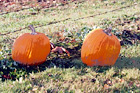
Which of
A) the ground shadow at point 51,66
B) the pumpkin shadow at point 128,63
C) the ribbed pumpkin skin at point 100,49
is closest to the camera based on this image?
the ground shadow at point 51,66

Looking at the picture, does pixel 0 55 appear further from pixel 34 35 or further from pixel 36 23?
pixel 36 23

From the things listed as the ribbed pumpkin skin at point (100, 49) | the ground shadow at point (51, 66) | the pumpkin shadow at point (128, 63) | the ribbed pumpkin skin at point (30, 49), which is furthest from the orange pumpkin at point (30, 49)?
the pumpkin shadow at point (128, 63)

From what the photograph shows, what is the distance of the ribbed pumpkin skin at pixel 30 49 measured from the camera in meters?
4.23

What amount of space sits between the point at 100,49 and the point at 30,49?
137 centimetres

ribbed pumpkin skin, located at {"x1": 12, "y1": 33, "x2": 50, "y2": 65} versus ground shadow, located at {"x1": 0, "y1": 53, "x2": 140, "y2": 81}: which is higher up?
ribbed pumpkin skin, located at {"x1": 12, "y1": 33, "x2": 50, "y2": 65}

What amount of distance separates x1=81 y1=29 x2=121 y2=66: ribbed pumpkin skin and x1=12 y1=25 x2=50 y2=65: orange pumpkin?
0.88 metres

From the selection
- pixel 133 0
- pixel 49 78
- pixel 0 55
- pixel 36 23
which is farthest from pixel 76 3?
pixel 49 78

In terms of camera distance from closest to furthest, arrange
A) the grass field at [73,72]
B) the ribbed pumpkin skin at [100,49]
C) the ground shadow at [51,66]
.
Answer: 1. the grass field at [73,72]
2. the ground shadow at [51,66]
3. the ribbed pumpkin skin at [100,49]

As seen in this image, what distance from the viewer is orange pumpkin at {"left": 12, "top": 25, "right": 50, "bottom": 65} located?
13.9 feet

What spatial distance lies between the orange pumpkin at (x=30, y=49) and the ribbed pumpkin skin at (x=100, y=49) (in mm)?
885

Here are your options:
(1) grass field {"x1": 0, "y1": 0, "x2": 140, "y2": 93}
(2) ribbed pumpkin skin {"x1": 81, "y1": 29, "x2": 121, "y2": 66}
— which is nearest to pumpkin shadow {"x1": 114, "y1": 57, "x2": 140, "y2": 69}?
(1) grass field {"x1": 0, "y1": 0, "x2": 140, "y2": 93}

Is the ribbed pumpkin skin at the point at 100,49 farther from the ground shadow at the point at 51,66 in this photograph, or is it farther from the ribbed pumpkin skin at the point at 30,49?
the ribbed pumpkin skin at the point at 30,49

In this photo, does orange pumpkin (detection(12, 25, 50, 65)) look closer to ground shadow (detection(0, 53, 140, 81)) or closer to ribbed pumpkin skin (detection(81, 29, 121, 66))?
ground shadow (detection(0, 53, 140, 81))

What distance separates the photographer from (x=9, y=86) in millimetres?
3561
